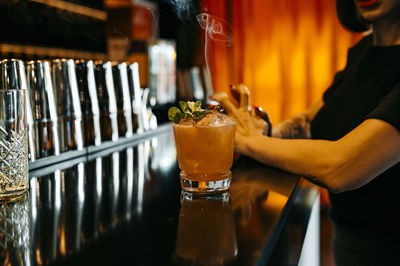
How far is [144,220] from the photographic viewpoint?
27.0 inches

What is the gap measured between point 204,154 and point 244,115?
1.44 ft

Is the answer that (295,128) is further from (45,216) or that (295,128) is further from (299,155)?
(45,216)

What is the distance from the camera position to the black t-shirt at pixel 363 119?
1.15 metres

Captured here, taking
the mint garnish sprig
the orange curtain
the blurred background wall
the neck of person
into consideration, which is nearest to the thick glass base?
the mint garnish sprig

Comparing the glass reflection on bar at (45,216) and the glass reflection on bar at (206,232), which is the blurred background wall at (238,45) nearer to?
the glass reflection on bar at (45,216)

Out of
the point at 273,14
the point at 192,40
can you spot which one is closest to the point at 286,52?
the point at 273,14

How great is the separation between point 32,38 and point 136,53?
1.29 meters

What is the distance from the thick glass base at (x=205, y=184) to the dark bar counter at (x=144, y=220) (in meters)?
A: 0.02

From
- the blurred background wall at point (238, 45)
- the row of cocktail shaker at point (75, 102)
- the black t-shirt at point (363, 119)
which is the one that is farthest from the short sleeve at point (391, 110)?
the blurred background wall at point (238, 45)

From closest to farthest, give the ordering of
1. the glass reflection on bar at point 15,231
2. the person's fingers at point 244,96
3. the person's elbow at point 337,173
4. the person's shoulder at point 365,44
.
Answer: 1. the glass reflection on bar at point 15,231
2. the person's elbow at point 337,173
3. the person's fingers at point 244,96
4. the person's shoulder at point 365,44

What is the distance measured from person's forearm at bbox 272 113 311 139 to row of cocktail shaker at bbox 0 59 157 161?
0.67 meters

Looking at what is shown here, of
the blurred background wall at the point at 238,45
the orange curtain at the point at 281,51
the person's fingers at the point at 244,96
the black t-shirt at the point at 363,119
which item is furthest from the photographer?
the orange curtain at the point at 281,51

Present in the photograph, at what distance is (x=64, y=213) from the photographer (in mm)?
722

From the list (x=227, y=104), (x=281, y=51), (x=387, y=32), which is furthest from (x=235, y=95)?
(x=281, y=51)
